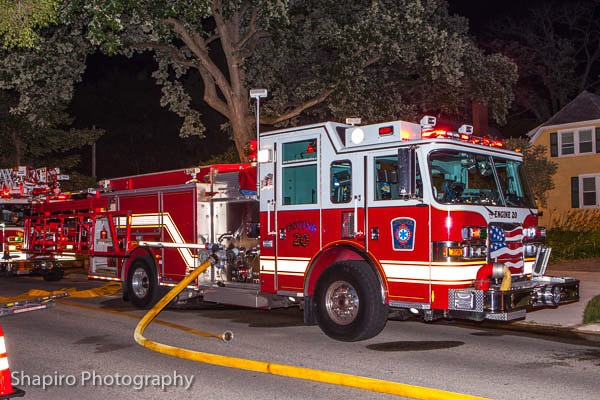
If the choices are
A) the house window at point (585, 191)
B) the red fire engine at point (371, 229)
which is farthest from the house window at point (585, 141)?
the red fire engine at point (371, 229)

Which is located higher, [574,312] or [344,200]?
[344,200]

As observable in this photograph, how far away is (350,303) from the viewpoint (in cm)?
870

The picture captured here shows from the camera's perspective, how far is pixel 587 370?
716cm

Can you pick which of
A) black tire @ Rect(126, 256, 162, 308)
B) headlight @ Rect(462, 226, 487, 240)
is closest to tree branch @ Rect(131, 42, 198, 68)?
black tire @ Rect(126, 256, 162, 308)

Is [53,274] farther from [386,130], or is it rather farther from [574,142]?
[574,142]

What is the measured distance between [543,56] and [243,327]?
173 ft

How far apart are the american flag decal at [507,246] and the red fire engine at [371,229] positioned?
2 cm

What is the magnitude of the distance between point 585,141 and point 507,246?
1008 inches

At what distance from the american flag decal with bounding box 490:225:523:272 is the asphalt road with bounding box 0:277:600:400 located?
112 cm

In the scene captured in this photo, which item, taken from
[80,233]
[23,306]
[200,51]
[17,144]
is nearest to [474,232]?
[23,306]

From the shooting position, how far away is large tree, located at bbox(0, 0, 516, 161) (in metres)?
16.9

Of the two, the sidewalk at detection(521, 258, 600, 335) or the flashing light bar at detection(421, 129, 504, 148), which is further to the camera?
the sidewalk at detection(521, 258, 600, 335)

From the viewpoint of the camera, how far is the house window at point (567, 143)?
3185 cm

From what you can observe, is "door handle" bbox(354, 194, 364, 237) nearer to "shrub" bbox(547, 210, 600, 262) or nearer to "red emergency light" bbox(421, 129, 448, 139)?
"red emergency light" bbox(421, 129, 448, 139)
